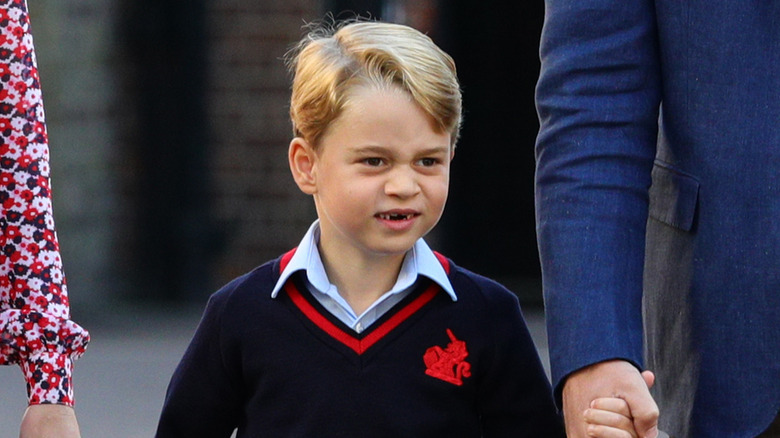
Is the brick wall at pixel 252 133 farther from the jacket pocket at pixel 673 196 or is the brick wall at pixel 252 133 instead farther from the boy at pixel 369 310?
the jacket pocket at pixel 673 196

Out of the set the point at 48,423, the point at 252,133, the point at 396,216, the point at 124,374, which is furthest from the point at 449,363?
the point at 252,133

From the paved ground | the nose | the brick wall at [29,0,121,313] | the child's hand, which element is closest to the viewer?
the child's hand

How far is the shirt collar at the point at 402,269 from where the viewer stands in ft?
9.11

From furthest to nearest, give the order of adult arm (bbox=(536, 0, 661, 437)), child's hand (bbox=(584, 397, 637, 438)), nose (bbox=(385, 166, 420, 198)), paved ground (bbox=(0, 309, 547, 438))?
paved ground (bbox=(0, 309, 547, 438)), nose (bbox=(385, 166, 420, 198)), adult arm (bbox=(536, 0, 661, 437)), child's hand (bbox=(584, 397, 637, 438))

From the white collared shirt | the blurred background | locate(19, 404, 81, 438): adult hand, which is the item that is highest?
the white collared shirt

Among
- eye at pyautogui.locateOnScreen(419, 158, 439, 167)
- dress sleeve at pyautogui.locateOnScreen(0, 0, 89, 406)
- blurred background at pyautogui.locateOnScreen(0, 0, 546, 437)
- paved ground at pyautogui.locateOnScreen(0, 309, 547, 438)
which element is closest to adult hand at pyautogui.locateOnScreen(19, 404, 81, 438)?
dress sleeve at pyautogui.locateOnScreen(0, 0, 89, 406)

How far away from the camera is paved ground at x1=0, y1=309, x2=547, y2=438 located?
20.2 ft

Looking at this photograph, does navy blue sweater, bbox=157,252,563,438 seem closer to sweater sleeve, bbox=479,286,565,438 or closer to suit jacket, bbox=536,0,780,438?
sweater sleeve, bbox=479,286,565,438

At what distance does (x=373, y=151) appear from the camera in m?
2.67

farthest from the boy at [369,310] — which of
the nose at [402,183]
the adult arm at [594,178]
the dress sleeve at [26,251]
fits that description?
the dress sleeve at [26,251]

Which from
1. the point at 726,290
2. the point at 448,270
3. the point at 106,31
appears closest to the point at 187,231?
the point at 106,31

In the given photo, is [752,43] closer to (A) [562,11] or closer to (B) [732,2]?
(B) [732,2]

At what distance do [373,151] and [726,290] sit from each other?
0.63 meters

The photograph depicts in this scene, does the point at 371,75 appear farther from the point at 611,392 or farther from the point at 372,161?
the point at 611,392
